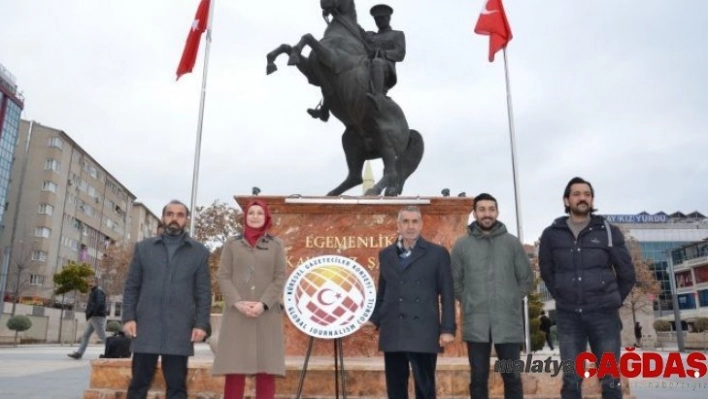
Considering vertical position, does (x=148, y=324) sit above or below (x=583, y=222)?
below

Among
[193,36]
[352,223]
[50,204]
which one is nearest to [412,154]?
[352,223]

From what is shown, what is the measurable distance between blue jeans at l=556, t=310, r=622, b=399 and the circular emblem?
4.91 feet

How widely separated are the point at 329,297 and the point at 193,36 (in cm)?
1005

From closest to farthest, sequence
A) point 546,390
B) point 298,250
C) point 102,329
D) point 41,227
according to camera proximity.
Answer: point 546,390 < point 298,250 < point 102,329 < point 41,227

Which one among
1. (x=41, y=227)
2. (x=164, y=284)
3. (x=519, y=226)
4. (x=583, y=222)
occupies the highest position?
(x=41, y=227)

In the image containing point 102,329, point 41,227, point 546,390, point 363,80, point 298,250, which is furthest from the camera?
point 41,227

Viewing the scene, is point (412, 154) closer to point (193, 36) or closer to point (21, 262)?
point (193, 36)

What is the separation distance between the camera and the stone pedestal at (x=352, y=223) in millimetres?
7031

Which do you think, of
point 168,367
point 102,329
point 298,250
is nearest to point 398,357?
point 168,367

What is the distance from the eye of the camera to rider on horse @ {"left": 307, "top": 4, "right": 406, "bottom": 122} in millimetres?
7797

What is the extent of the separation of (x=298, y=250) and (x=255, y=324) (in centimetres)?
279

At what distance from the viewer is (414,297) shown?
13.9 ft

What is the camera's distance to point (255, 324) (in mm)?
4258

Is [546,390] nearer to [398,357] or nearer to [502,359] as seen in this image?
[502,359]
